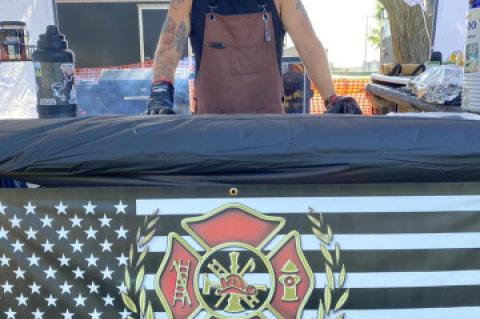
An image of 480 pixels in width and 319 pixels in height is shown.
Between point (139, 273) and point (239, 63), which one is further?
point (239, 63)

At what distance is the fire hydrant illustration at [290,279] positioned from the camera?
1.00 m

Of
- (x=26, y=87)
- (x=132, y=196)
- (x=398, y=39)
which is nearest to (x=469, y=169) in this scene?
(x=132, y=196)

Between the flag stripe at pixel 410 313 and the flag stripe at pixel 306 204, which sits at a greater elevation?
the flag stripe at pixel 306 204

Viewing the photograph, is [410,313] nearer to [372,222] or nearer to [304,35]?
[372,222]

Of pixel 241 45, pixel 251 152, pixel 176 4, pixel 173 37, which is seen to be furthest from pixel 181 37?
pixel 251 152

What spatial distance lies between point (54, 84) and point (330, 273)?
3.79 ft

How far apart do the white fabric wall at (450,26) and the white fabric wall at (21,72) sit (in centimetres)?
346

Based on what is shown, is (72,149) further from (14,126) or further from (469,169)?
(469,169)

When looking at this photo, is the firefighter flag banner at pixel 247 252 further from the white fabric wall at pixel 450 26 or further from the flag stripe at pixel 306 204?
the white fabric wall at pixel 450 26

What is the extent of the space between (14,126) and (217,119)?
45 cm

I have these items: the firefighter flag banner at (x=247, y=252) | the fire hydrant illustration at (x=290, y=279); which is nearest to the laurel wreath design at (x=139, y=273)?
the firefighter flag banner at (x=247, y=252)

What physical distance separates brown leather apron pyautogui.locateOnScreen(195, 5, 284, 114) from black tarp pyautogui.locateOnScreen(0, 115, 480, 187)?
1.11 meters

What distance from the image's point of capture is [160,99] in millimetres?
1539

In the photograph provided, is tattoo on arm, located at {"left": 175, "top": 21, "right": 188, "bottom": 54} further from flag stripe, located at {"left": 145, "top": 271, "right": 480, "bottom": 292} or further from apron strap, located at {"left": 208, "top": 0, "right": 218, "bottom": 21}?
flag stripe, located at {"left": 145, "top": 271, "right": 480, "bottom": 292}
